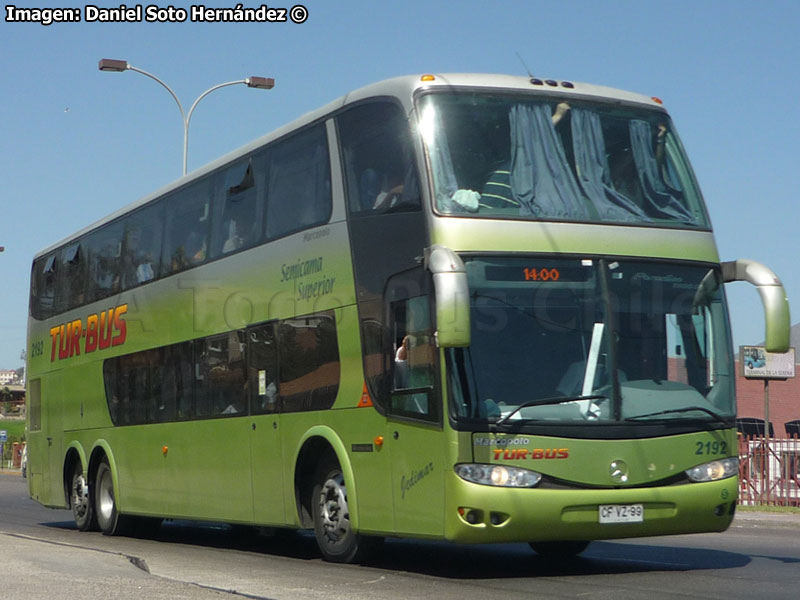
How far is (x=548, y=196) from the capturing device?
36.6 feet

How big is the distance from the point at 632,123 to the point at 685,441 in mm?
3039

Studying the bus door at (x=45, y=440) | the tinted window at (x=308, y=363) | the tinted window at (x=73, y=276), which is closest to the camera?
the tinted window at (x=308, y=363)

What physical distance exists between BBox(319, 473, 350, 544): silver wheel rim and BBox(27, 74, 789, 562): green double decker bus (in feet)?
0.10

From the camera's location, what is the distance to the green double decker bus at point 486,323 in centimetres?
1050

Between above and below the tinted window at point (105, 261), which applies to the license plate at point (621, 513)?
below

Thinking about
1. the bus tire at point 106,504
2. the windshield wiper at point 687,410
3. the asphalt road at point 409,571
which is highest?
the windshield wiper at point 687,410

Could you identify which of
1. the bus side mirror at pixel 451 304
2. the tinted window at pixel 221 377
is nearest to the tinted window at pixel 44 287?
the tinted window at pixel 221 377

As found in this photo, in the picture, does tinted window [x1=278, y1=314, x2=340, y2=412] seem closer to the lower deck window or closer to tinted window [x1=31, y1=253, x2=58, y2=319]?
the lower deck window

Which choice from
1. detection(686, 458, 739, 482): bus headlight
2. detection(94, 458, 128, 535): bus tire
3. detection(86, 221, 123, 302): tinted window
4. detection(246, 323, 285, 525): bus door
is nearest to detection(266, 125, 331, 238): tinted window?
detection(246, 323, 285, 525): bus door

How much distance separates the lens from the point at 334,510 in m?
12.5

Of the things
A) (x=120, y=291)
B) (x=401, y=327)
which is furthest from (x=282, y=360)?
(x=120, y=291)

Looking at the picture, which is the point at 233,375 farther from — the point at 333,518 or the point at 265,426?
the point at 333,518

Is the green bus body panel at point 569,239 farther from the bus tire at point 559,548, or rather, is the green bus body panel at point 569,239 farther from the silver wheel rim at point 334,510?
the bus tire at point 559,548

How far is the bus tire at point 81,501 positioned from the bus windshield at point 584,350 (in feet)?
36.3
